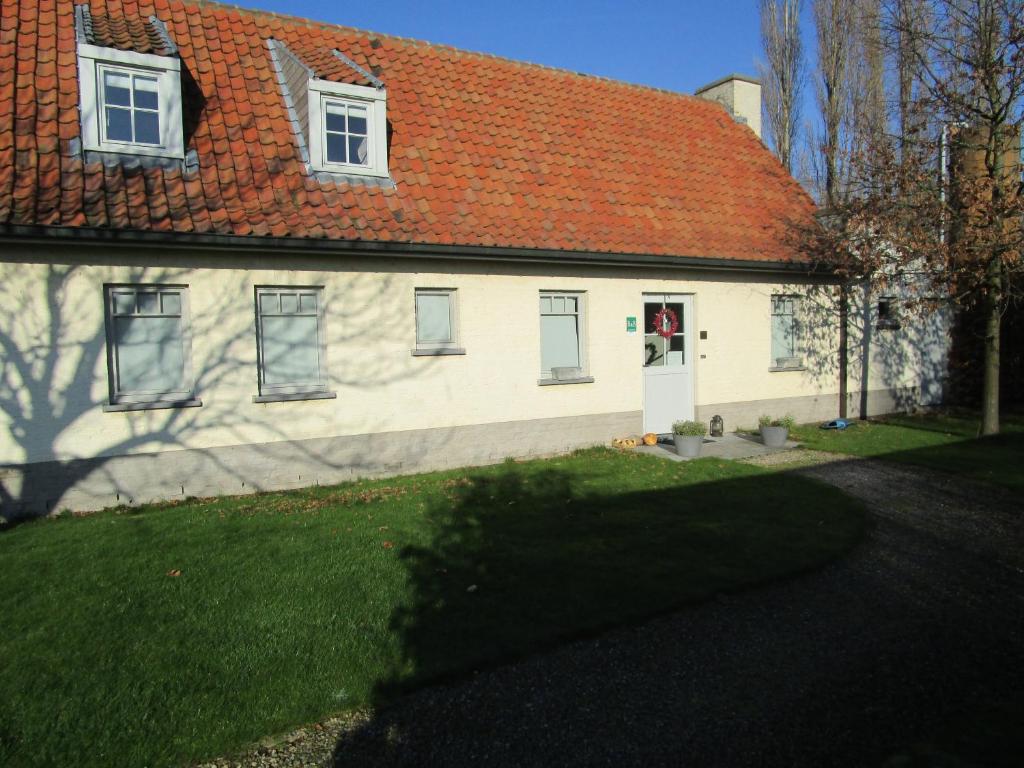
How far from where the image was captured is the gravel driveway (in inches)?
136

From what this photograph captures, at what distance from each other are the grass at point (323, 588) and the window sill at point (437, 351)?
2.08 m

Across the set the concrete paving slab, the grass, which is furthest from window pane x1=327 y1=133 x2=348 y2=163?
the concrete paving slab

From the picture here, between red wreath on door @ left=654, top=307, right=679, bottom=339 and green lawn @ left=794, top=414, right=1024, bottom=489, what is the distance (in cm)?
308

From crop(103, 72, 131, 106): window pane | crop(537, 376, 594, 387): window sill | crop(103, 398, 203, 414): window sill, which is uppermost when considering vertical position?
crop(103, 72, 131, 106): window pane

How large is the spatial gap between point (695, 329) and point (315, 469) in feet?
23.3

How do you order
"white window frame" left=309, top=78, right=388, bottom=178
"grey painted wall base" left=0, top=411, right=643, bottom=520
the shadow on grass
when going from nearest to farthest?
the shadow on grass, "grey painted wall base" left=0, top=411, right=643, bottom=520, "white window frame" left=309, top=78, right=388, bottom=178

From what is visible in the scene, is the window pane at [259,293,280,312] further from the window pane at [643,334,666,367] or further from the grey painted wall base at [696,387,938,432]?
the grey painted wall base at [696,387,938,432]

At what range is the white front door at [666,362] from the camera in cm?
1230

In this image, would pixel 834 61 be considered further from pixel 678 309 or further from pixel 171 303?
pixel 171 303

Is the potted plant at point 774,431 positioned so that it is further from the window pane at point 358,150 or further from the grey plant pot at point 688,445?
the window pane at point 358,150

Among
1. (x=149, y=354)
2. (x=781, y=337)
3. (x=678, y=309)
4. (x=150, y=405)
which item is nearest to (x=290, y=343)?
(x=149, y=354)

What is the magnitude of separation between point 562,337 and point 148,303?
6.07 m

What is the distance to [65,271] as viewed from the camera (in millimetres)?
8195

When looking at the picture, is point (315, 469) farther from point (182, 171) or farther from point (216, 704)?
point (216, 704)
